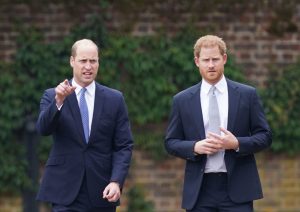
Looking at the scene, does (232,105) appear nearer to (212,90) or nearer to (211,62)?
(212,90)

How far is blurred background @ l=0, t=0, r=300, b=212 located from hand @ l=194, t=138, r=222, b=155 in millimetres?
3338

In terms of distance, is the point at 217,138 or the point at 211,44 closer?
the point at 217,138

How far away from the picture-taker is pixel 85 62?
6789mm

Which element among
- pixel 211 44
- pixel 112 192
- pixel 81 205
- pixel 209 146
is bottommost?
pixel 81 205

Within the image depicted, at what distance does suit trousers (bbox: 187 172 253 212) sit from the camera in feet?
21.6

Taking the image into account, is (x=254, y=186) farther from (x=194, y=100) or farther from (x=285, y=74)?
(x=285, y=74)

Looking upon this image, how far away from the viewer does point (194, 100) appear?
22.3ft

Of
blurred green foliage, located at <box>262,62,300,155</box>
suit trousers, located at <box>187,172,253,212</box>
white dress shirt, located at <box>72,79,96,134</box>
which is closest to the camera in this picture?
suit trousers, located at <box>187,172,253,212</box>

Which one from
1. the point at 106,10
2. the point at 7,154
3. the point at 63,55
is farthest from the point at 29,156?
the point at 106,10

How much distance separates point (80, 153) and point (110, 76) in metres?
3.07

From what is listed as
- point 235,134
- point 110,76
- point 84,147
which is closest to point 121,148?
point 84,147

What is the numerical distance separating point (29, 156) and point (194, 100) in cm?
348

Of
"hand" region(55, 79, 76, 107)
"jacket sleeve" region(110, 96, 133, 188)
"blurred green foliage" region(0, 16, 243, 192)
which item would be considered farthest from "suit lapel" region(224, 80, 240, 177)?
"blurred green foliage" region(0, 16, 243, 192)

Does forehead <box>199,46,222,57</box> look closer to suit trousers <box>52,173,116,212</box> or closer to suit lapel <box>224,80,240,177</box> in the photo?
suit lapel <box>224,80,240,177</box>
